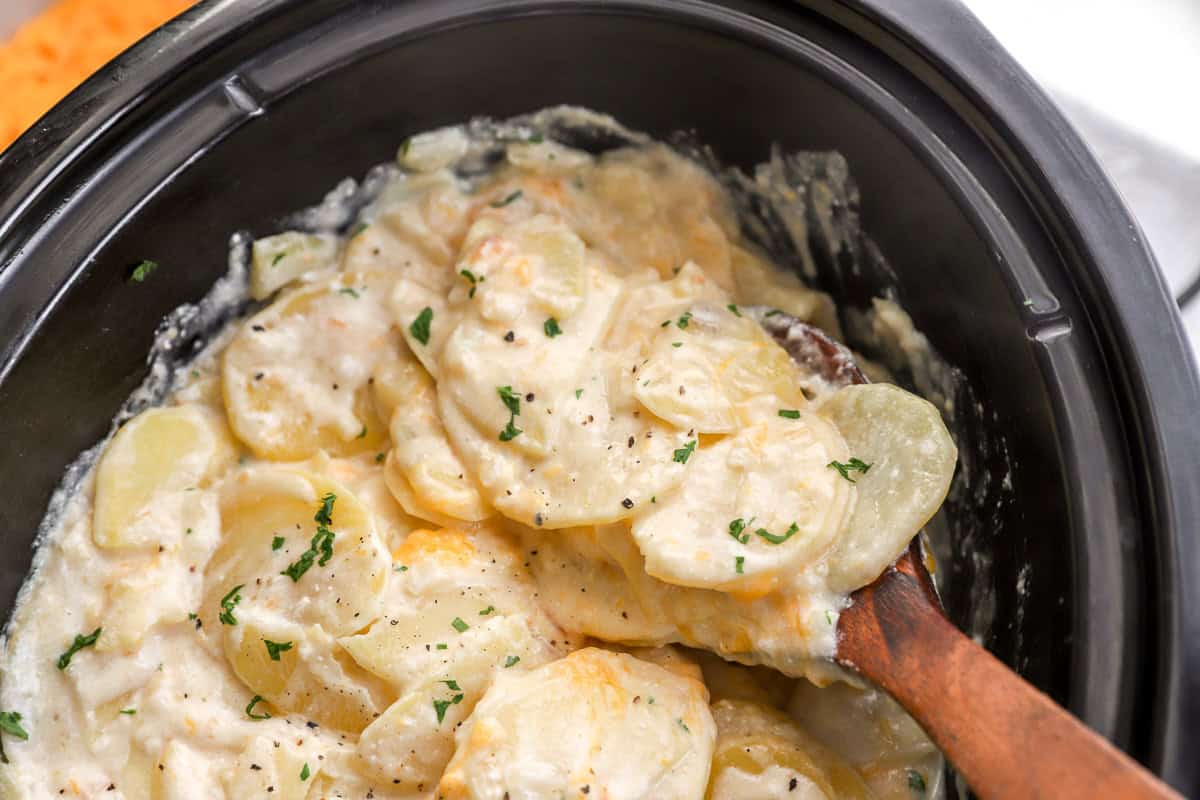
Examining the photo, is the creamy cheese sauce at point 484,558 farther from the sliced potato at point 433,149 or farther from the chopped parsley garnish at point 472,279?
the sliced potato at point 433,149

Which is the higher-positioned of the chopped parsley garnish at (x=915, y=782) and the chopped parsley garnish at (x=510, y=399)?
the chopped parsley garnish at (x=510, y=399)

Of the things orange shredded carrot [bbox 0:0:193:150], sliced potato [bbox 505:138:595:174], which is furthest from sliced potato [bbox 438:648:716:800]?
orange shredded carrot [bbox 0:0:193:150]

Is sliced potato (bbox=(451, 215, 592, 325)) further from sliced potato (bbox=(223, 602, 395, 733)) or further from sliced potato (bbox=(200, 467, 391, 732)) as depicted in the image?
sliced potato (bbox=(223, 602, 395, 733))

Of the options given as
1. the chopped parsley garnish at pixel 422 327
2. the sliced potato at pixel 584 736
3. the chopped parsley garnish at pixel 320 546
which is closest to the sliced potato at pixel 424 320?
the chopped parsley garnish at pixel 422 327

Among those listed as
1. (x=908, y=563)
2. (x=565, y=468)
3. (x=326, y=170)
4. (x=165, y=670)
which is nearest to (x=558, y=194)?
(x=326, y=170)

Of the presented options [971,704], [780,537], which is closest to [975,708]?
[971,704]

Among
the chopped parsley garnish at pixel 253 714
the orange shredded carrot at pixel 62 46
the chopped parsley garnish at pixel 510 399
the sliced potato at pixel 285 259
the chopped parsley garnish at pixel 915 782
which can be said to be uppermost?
the orange shredded carrot at pixel 62 46

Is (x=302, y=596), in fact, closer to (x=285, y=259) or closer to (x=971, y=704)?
(x=285, y=259)
